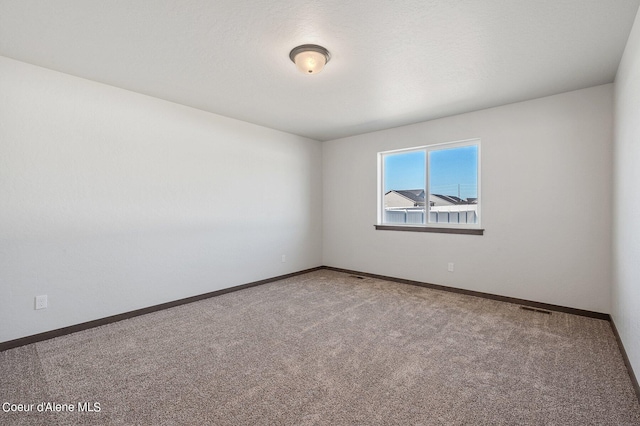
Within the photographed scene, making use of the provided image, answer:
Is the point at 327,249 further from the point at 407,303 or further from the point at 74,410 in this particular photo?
the point at 74,410

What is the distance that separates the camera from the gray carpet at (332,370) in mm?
1692

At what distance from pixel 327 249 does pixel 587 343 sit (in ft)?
12.4

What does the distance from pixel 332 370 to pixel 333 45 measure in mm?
2412

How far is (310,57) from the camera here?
7.77ft

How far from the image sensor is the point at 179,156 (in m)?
3.67

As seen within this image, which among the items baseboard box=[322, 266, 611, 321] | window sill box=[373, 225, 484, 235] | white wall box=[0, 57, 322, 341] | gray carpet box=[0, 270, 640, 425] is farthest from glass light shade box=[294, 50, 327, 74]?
baseboard box=[322, 266, 611, 321]

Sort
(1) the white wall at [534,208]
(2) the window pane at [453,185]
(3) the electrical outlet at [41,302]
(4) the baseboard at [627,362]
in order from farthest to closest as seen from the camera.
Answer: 1. (2) the window pane at [453,185]
2. (1) the white wall at [534,208]
3. (3) the electrical outlet at [41,302]
4. (4) the baseboard at [627,362]

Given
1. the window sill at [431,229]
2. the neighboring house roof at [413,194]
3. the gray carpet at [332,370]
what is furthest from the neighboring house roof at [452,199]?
the gray carpet at [332,370]

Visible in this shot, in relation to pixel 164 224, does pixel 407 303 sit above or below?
below

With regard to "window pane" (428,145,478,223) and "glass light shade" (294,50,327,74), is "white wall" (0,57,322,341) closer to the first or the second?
"glass light shade" (294,50,327,74)

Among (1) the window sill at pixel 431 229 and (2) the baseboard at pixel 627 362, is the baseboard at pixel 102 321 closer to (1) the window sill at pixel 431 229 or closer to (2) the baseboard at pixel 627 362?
(1) the window sill at pixel 431 229

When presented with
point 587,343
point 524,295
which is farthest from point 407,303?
point 587,343

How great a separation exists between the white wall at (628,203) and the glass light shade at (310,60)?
205 cm

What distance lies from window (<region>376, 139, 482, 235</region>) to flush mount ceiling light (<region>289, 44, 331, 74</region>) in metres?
2.57
